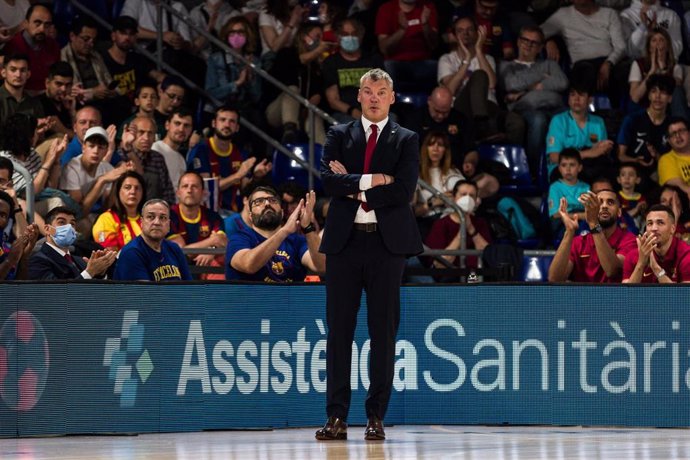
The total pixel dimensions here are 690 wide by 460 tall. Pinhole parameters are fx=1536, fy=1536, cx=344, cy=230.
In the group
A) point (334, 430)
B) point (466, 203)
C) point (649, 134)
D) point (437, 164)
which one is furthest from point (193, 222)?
point (649, 134)

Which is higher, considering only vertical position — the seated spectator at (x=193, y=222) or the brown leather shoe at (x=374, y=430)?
the seated spectator at (x=193, y=222)

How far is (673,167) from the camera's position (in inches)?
677

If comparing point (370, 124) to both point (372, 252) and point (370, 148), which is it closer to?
point (370, 148)

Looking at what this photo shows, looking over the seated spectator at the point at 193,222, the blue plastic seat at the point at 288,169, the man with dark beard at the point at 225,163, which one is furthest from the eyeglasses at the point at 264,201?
the blue plastic seat at the point at 288,169

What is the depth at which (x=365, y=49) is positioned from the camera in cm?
1883

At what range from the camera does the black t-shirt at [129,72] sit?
54.3 feet

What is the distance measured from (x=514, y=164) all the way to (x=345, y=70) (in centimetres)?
220

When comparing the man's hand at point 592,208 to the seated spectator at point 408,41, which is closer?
the man's hand at point 592,208

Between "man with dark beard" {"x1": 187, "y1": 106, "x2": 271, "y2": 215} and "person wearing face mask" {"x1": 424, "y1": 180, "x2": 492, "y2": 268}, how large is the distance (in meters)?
1.97

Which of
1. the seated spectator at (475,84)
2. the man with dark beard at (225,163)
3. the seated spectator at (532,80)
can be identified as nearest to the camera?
the man with dark beard at (225,163)

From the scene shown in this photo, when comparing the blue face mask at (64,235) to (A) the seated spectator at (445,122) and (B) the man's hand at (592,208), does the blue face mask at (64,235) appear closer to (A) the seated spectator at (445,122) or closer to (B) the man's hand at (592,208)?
(B) the man's hand at (592,208)

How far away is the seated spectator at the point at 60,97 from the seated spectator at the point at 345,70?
10.5ft

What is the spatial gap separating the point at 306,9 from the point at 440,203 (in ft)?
12.6

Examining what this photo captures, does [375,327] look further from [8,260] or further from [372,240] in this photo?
[8,260]
